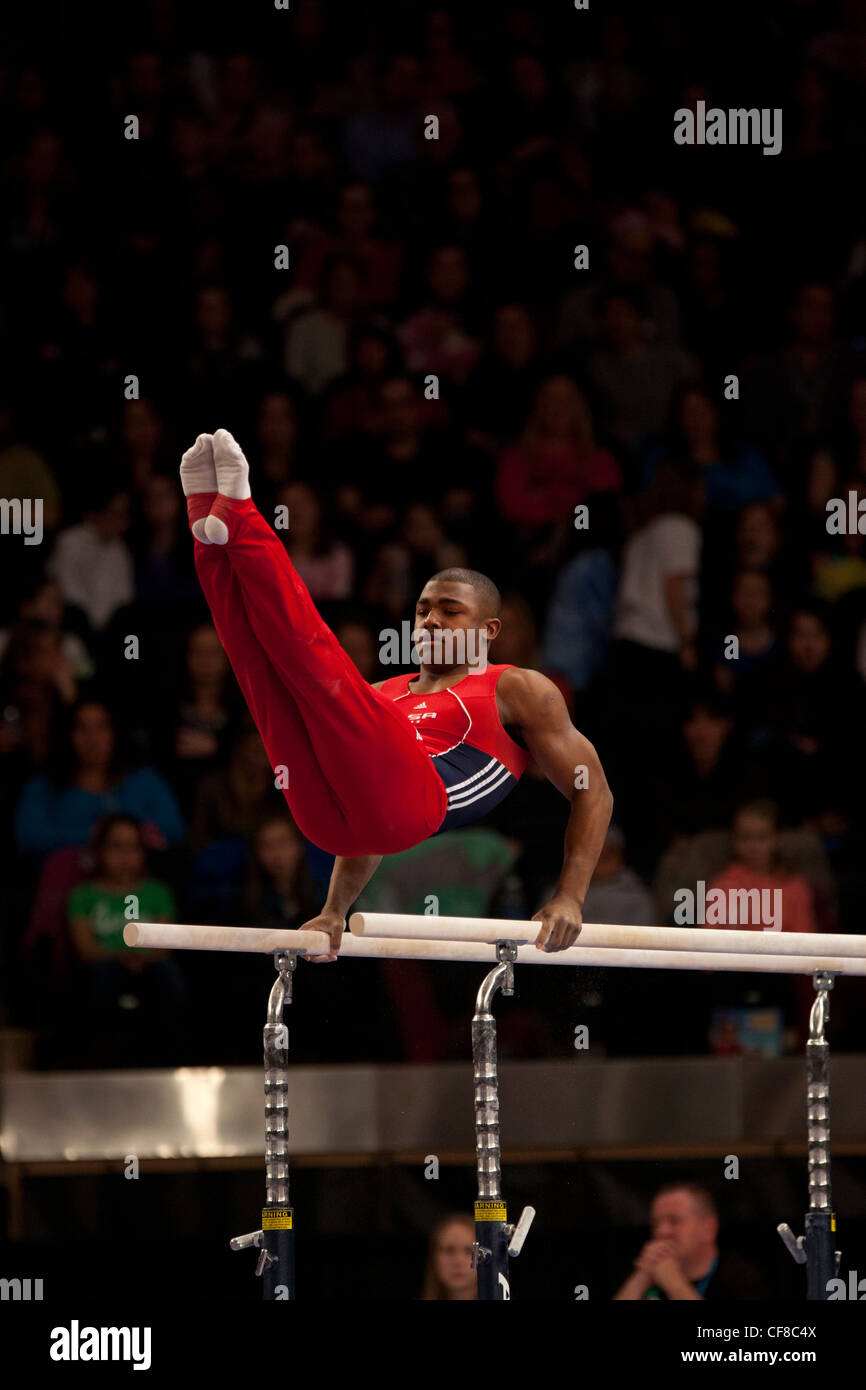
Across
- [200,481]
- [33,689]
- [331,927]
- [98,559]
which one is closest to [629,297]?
[98,559]

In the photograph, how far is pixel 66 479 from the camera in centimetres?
768

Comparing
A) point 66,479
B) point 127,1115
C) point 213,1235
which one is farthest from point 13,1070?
point 66,479

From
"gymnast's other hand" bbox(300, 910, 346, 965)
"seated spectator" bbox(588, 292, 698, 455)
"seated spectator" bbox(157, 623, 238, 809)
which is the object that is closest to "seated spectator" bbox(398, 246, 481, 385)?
"seated spectator" bbox(588, 292, 698, 455)

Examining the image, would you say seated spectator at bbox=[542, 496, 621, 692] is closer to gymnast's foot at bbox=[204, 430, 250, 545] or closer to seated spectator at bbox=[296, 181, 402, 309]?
seated spectator at bbox=[296, 181, 402, 309]

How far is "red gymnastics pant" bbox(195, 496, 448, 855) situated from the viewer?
12.6 ft

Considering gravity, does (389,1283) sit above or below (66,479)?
below

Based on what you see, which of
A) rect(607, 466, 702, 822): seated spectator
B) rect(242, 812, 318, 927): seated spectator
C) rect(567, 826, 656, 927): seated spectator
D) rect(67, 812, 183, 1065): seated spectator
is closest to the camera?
rect(67, 812, 183, 1065): seated spectator

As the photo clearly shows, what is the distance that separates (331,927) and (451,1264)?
3.45ft

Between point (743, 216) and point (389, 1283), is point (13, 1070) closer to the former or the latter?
point (389, 1283)

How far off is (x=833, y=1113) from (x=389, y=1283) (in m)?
1.27

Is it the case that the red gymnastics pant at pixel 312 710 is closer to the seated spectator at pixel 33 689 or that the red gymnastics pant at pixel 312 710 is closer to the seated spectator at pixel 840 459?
the seated spectator at pixel 33 689

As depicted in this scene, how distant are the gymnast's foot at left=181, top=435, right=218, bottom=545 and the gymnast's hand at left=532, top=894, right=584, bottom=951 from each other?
1043mm

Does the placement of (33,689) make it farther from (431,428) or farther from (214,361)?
(431,428)

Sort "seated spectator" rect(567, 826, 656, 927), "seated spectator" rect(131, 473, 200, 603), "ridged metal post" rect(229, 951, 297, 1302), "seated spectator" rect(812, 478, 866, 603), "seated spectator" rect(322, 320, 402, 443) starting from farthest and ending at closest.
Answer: "seated spectator" rect(322, 320, 402, 443) < "seated spectator" rect(812, 478, 866, 603) < "seated spectator" rect(131, 473, 200, 603) < "seated spectator" rect(567, 826, 656, 927) < "ridged metal post" rect(229, 951, 297, 1302)
